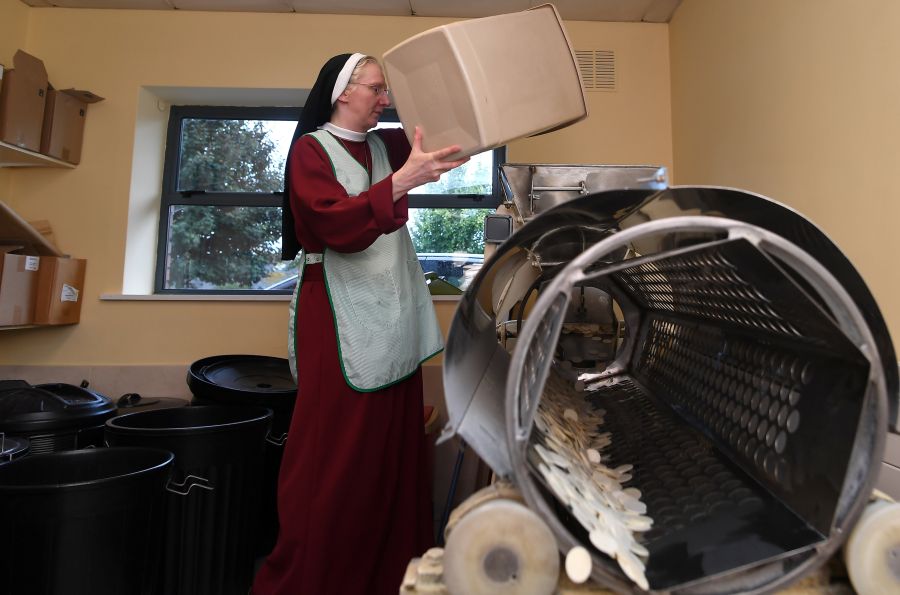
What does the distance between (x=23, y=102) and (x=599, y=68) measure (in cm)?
265

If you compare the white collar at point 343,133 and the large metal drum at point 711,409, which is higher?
the white collar at point 343,133

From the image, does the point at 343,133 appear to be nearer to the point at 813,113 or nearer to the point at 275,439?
the point at 275,439

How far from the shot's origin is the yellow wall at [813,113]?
1.29 metres

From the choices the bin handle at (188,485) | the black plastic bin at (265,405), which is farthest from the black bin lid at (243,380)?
the bin handle at (188,485)

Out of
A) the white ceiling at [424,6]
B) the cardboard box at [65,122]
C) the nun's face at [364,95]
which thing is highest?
the white ceiling at [424,6]

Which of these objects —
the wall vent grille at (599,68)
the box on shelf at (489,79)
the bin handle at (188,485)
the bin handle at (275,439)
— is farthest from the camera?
the wall vent grille at (599,68)

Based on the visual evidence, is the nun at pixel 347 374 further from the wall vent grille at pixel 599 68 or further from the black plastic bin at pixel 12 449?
the wall vent grille at pixel 599 68

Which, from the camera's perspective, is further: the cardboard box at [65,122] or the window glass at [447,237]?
the window glass at [447,237]

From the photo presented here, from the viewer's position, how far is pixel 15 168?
251cm

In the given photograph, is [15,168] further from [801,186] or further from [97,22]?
[801,186]

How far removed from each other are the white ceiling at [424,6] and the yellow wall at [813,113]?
29cm

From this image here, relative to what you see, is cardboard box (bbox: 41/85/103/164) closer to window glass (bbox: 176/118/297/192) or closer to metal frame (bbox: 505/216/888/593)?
window glass (bbox: 176/118/297/192)

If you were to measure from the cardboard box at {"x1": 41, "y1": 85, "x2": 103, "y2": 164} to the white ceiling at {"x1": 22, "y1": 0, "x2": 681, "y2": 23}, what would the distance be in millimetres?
514

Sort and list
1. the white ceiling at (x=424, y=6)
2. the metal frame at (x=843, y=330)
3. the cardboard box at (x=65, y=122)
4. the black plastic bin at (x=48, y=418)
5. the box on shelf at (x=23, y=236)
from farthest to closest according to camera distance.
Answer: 1. the white ceiling at (x=424, y=6)
2. the cardboard box at (x=65, y=122)
3. the box on shelf at (x=23, y=236)
4. the black plastic bin at (x=48, y=418)
5. the metal frame at (x=843, y=330)
